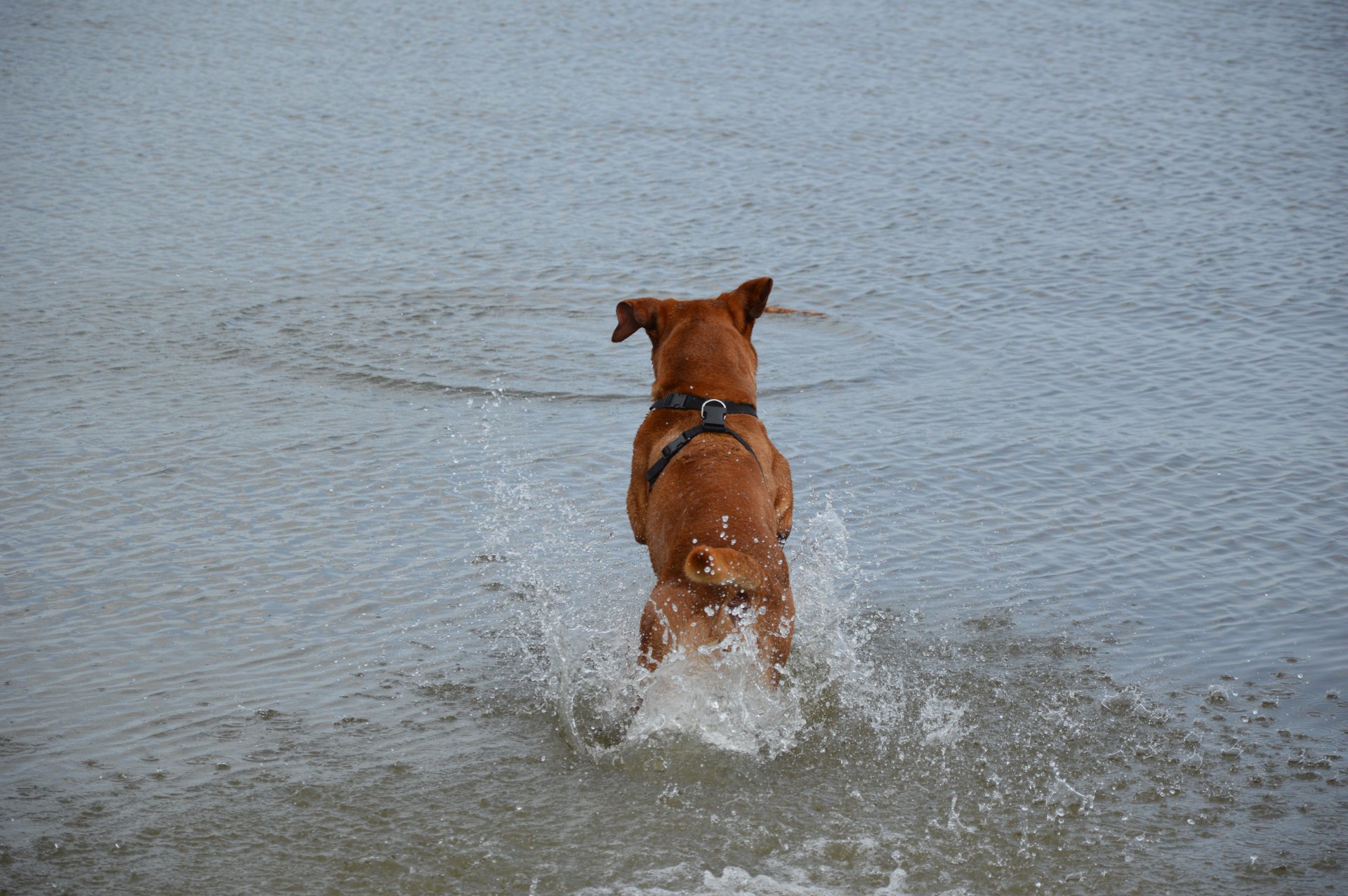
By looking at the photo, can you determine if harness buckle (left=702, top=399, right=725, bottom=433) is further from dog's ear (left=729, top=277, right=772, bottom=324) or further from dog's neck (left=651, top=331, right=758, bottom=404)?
dog's ear (left=729, top=277, right=772, bottom=324)

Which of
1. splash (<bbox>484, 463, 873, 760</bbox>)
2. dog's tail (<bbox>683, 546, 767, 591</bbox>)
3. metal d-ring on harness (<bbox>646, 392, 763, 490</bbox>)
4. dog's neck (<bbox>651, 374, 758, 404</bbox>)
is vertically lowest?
splash (<bbox>484, 463, 873, 760</bbox>)

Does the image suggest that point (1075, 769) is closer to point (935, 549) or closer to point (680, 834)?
point (680, 834)

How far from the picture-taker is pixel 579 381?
835 centimetres

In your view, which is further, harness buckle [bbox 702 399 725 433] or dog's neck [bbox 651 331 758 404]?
dog's neck [bbox 651 331 758 404]

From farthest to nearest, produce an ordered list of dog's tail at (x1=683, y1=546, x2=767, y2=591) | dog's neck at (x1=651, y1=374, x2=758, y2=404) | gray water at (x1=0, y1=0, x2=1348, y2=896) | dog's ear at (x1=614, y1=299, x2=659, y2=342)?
dog's ear at (x1=614, y1=299, x2=659, y2=342), dog's neck at (x1=651, y1=374, x2=758, y2=404), gray water at (x1=0, y1=0, x2=1348, y2=896), dog's tail at (x1=683, y1=546, x2=767, y2=591)

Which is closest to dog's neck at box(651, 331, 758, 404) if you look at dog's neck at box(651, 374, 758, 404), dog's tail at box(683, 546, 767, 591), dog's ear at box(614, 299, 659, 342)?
dog's neck at box(651, 374, 758, 404)

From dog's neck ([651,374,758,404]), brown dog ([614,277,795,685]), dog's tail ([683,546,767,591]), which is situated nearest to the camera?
dog's tail ([683,546,767,591])

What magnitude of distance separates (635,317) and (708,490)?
1.12 meters

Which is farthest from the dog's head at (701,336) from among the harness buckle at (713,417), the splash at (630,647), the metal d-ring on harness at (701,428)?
the splash at (630,647)

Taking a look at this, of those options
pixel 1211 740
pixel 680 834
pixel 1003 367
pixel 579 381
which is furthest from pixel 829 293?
pixel 680 834

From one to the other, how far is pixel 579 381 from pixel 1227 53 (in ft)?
47.0

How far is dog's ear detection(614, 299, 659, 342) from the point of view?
5.19m

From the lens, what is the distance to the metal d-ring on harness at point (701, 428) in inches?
183

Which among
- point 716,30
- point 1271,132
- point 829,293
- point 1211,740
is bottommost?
point 1211,740
